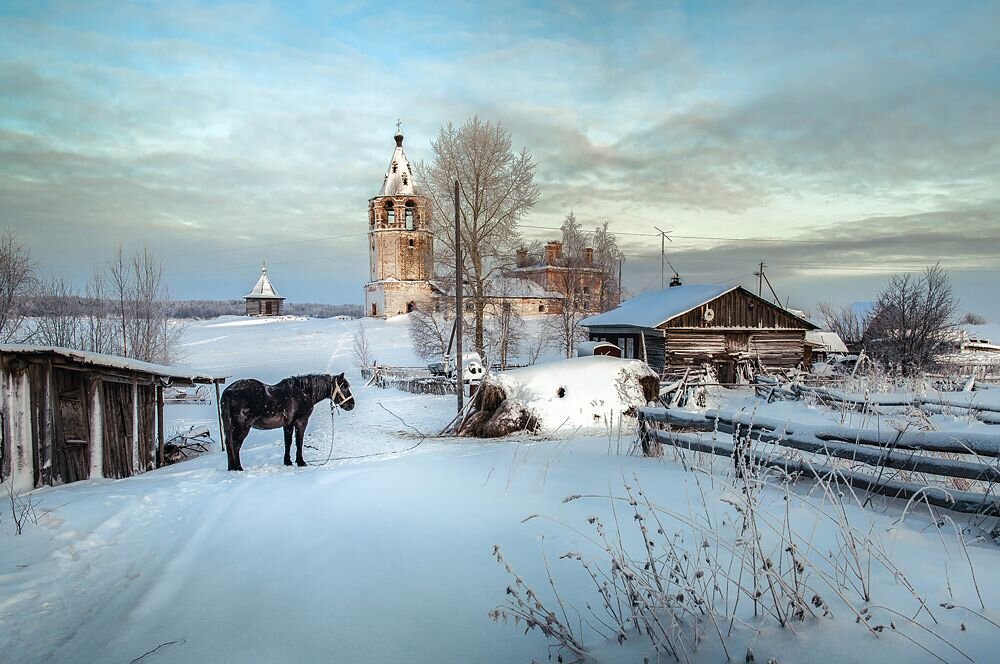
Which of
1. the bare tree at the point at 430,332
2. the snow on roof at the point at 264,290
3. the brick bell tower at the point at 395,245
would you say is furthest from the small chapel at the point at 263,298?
the bare tree at the point at 430,332

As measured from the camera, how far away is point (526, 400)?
1316 cm

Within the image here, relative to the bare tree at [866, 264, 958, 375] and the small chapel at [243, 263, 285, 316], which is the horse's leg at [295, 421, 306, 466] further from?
the small chapel at [243, 263, 285, 316]

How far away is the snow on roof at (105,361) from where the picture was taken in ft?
27.1

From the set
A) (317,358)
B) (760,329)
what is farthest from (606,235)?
(317,358)

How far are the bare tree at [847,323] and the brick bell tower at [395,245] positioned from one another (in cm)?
3561

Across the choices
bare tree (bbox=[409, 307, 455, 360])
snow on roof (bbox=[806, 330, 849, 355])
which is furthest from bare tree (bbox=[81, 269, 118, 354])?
snow on roof (bbox=[806, 330, 849, 355])

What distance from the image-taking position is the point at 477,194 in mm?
24156

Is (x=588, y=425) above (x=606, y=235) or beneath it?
beneath

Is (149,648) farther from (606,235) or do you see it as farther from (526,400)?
(606,235)

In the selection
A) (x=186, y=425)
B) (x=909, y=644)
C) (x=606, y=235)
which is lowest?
(x=186, y=425)

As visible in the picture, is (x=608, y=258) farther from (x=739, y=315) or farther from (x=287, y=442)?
(x=287, y=442)

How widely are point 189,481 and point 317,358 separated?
33.3 m

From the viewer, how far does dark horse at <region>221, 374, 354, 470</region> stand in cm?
861

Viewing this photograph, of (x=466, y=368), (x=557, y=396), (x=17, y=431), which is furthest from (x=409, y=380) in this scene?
(x=17, y=431)
